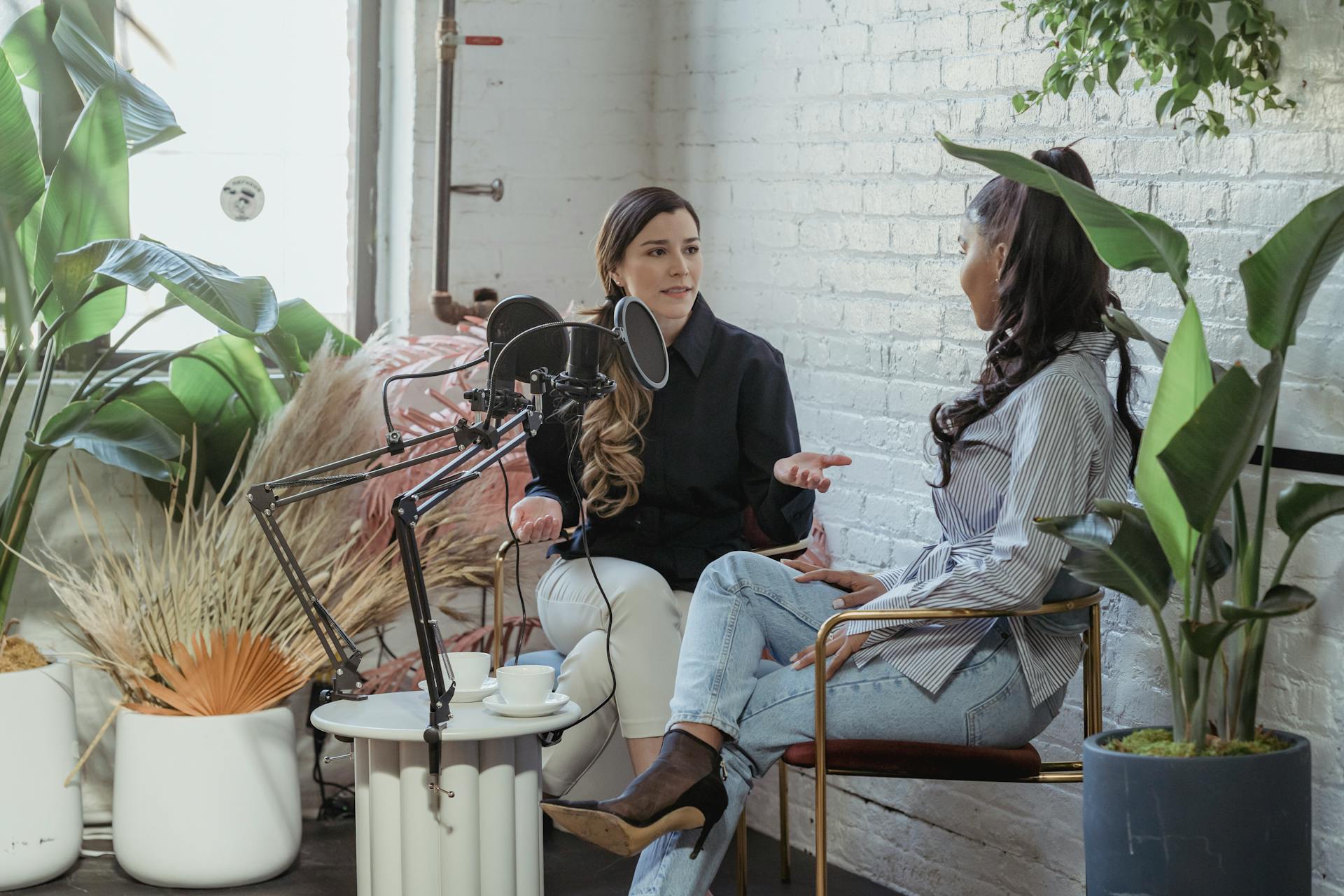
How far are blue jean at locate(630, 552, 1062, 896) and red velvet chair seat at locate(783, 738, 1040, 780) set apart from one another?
1 centimetres

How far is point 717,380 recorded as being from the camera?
3.03m

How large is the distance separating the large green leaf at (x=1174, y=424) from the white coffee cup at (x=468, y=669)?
41.1 inches

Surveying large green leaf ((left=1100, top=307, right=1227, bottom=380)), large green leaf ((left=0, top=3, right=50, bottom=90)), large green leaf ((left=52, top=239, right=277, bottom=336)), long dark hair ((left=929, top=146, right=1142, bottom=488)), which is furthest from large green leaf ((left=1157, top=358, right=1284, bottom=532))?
large green leaf ((left=0, top=3, right=50, bottom=90))

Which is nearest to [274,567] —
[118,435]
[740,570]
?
[118,435]

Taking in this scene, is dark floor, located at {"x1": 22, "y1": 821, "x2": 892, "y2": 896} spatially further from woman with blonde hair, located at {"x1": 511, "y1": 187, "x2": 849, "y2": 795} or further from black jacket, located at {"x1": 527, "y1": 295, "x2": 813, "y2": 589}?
black jacket, located at {"x1": 527, "y1": 295, "x2": 813, "y2": 589}

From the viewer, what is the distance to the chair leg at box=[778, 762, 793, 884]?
120 inches

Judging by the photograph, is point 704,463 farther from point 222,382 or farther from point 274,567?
point 222,382

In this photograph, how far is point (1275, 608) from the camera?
191 cm

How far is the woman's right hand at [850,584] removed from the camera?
2484 millimetres

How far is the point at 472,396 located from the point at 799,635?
712mm

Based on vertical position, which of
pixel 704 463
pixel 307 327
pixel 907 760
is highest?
pixel 307 327

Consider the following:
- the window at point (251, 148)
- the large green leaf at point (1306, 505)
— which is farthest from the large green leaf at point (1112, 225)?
the window at point (251, 148)

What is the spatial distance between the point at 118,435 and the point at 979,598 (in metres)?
1.84

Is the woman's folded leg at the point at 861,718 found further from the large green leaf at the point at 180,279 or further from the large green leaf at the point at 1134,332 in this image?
the large green leaf at the point at 180,279
